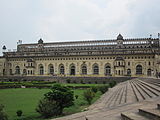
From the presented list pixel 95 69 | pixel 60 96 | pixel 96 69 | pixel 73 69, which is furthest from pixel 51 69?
pixel 60 96

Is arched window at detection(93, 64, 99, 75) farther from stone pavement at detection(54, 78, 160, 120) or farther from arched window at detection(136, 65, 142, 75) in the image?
stone pavement at detection(54, 78, 160, 120)

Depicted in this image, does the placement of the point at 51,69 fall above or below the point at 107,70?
above

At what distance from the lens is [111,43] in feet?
157

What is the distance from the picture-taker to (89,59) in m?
43.0

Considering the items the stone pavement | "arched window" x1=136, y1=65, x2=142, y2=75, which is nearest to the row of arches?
"arched window" x1=136, y1=65, x2=142, y2=75

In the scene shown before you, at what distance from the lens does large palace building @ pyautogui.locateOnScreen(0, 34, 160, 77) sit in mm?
40031

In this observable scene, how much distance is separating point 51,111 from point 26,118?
3.59 ft

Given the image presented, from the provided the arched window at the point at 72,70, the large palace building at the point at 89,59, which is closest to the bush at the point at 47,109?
the large palace building at the point at 89,59

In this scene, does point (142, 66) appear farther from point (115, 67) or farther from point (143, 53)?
point (115, 67)

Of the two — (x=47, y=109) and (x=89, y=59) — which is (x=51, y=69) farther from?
(x=47, y=109)

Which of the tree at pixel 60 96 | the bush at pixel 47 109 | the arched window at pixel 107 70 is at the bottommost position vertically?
the bush at pixel 47 109

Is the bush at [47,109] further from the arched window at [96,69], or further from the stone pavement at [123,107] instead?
the arched window at [96,69]

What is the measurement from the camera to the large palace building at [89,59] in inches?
1576

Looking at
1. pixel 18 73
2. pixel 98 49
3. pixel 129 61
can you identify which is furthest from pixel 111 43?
pixel 18 73
